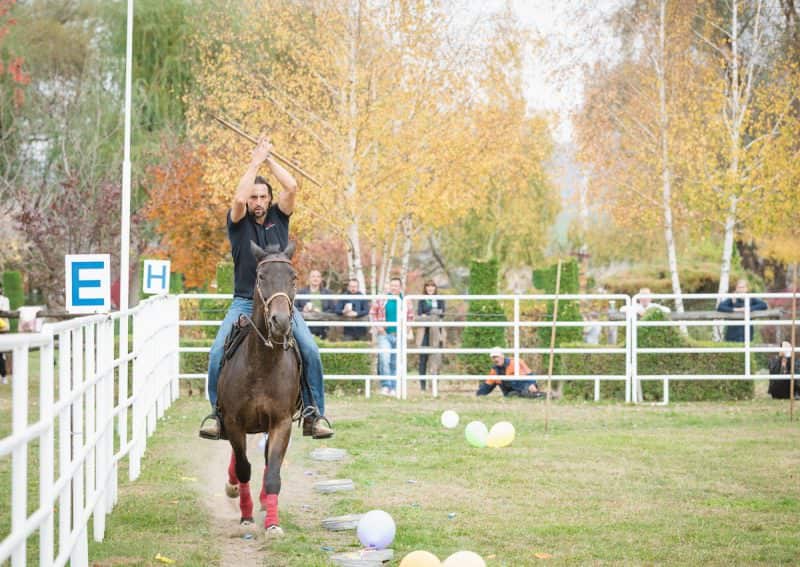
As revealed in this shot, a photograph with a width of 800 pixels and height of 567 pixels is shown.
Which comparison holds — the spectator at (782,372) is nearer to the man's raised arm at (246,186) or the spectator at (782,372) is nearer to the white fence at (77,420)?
the white fence at (77,420)

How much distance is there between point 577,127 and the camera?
3155 cm

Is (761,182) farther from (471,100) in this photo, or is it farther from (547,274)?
(547,274)

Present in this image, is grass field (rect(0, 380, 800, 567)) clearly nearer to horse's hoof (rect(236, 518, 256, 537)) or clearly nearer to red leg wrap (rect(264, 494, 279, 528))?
red leg wrap (rect(264, 494, 279, 528))

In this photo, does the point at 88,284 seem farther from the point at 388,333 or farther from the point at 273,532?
the point at 388,333

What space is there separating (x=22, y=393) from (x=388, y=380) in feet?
51.6

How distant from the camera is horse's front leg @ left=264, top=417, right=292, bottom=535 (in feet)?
26.1

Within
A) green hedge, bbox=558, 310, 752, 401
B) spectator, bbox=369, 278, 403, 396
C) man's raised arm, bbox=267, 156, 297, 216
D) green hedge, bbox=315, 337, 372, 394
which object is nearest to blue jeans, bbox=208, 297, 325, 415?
man's raised arm, bbox=267, 156, 297, 216

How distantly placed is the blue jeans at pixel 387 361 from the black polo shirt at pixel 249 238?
11.0 meters

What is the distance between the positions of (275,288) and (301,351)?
1008mm

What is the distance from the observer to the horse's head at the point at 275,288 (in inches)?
289

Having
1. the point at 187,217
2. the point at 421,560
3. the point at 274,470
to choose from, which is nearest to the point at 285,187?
the point at 274,470

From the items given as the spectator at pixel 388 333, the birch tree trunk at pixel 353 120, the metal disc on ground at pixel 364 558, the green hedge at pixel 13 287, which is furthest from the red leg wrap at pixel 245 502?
the green hedge at pixel 13 287

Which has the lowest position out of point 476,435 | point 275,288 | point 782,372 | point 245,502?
point 476,435

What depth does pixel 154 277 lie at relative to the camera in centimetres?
1489
